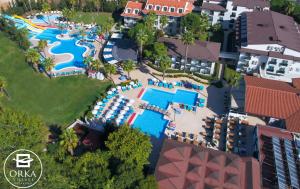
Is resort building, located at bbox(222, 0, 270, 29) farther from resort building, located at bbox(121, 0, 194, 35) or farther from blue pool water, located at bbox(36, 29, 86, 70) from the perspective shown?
blue pool water, located at bbox(36, 29, 86, 70)

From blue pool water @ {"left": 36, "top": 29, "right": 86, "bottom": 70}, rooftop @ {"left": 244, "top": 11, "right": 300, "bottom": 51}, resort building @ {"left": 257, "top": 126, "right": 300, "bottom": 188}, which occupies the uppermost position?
rooftop @ {"left": 244, "top": 11, "right": 300, "bottom": 51}

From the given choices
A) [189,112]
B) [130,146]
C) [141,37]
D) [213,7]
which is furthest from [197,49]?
[130,146]

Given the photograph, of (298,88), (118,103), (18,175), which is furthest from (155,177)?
(298,88)

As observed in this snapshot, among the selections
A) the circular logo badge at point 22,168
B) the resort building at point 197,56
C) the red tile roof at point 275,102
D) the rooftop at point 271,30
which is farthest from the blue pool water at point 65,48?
the rooftop at point 271,30

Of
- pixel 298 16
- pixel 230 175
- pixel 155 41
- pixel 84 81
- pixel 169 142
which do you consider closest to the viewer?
pixel 230 175

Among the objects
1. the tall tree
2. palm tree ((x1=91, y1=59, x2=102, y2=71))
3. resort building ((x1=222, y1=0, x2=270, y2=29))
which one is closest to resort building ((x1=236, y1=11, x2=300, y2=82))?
resort building ((x1=222, y1=0, x2=270, y2=29))

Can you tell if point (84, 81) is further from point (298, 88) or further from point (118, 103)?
point (298, 88)
